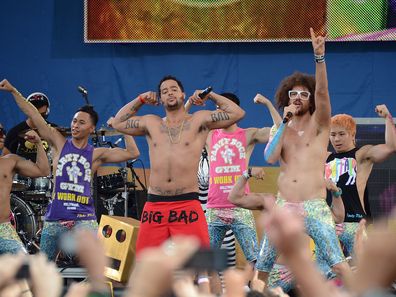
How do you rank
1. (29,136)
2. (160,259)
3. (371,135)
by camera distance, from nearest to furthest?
(160,259) → (29,136) → (371,135)

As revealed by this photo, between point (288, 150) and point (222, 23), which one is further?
point (222, 23)

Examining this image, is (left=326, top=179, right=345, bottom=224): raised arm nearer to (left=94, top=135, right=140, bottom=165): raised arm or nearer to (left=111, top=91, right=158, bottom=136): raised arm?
(left=111, top=91, right=158, bottom=136): raised arm

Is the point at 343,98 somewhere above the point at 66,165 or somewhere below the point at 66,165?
above

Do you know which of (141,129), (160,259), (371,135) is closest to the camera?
(160,259)

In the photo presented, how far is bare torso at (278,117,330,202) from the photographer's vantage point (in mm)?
5758

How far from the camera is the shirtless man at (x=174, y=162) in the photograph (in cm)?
632

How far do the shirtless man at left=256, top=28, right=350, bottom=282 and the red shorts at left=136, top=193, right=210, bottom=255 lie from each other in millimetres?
663

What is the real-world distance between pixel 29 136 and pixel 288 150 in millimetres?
2468

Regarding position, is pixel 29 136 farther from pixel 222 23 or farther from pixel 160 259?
pixel 160 259

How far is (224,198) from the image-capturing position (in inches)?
299

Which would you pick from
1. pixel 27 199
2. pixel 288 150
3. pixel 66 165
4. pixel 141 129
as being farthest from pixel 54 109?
pixel 288 150

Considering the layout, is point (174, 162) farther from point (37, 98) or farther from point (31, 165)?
point (37, 98)

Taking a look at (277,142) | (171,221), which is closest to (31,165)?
(171,221)

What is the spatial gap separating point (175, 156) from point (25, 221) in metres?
3.23
